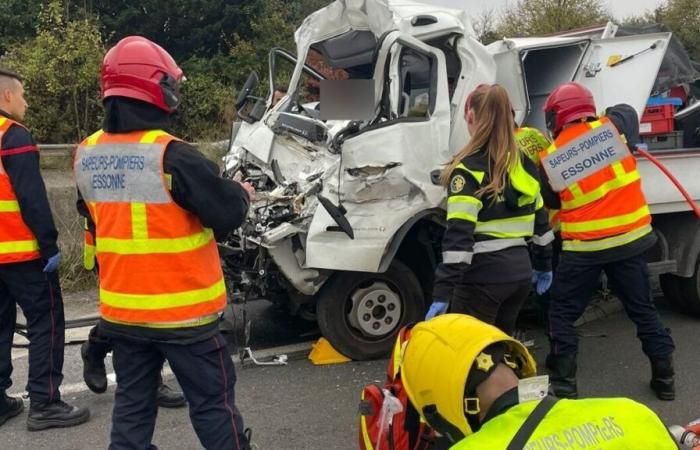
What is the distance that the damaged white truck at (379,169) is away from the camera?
452cm

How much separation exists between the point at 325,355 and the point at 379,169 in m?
1.38

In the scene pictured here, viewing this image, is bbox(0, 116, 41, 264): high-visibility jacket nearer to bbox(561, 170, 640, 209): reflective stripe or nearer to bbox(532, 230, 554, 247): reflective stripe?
bbox(532, 230, 554, 247): reflective stripe

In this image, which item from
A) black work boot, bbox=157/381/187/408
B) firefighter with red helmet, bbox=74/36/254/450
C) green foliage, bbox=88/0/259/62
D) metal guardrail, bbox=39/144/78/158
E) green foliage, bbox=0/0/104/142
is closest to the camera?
firefighter with red helmet, bbox=74/36/254/450

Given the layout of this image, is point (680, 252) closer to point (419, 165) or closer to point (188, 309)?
point (419, 165)

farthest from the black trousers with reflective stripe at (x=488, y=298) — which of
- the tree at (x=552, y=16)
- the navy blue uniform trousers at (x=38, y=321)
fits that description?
the tree at (x=552, y=16)

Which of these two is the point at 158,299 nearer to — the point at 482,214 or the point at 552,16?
the point at 482,214

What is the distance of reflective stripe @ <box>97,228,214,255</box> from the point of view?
267 cm

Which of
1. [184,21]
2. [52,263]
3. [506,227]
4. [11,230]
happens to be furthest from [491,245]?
[184,21]

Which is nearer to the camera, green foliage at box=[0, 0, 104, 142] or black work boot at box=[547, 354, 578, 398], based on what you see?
black work boot at box=[547, 354, 578, 398]

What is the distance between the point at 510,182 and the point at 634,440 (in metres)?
2.02

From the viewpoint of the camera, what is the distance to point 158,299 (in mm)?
2695

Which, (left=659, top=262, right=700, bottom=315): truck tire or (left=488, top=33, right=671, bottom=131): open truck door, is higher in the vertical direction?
(left=488, top=33, right=671, bottom=131): open truck door

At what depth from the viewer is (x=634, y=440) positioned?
5.10ft

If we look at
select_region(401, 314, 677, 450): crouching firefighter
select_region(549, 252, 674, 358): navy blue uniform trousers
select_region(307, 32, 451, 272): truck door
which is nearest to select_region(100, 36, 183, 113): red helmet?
select_region(401, 314, 677, 450): crouching firefighter
